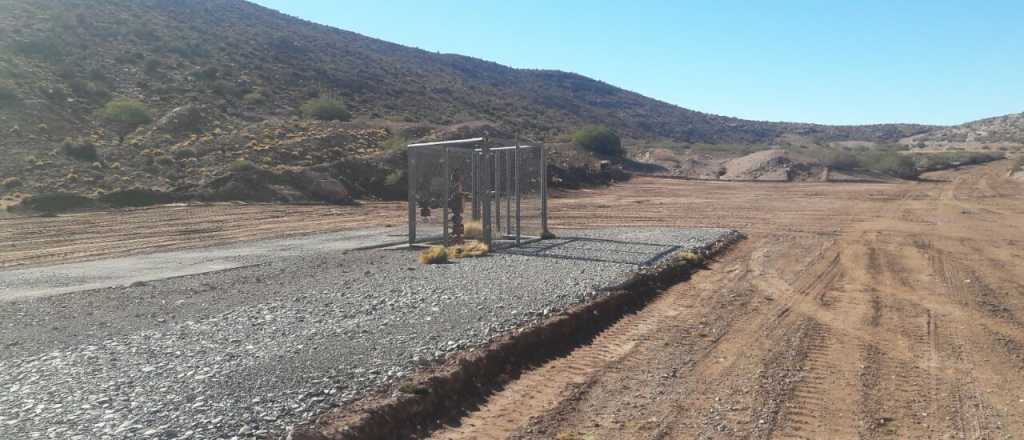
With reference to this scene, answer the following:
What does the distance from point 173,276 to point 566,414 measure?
374 inches

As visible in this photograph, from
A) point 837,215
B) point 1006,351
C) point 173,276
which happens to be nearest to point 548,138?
point 837,215

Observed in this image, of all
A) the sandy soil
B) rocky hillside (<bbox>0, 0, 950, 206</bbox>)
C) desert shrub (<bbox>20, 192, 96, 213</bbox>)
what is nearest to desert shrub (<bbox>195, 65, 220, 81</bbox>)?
rocky hillside (<bbox>0, 0, 950, 206</bbox>)

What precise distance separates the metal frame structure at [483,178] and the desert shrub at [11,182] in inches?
726

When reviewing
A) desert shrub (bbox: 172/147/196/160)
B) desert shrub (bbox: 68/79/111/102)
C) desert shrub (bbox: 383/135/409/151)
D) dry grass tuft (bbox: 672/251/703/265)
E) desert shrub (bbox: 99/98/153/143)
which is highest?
desert shrub (bbox: 68/79/111/102)

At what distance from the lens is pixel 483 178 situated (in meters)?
16.8

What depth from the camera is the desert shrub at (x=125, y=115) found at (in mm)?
40219

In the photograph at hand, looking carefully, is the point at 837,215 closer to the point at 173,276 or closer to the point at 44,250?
the point at 173,276

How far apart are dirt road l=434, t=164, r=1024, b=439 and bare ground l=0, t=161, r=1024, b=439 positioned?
0.02 meters

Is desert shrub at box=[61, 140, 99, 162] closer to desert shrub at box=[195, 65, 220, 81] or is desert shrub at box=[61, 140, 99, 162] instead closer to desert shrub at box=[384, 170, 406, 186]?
desert shrub at box=[384, 170, 406, 186]

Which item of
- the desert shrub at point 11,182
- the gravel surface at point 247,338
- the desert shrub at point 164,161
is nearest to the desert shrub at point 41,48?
the desert shrub at point 164,161

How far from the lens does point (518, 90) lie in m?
102

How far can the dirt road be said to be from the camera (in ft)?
19.6

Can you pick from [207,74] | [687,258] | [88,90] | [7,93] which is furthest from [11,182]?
[207,74]

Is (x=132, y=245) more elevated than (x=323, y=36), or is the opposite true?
(x=323, y=36)
